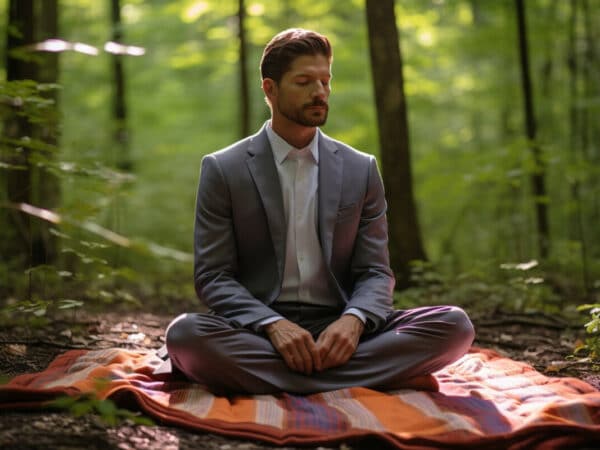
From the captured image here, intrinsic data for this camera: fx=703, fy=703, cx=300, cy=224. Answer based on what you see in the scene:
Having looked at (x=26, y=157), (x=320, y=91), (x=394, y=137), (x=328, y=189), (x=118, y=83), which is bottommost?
(x=328, y=189)

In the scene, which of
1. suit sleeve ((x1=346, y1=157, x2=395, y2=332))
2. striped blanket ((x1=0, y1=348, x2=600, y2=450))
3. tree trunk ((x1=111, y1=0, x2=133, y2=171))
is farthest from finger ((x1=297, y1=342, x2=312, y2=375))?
tree trunk ((x1=111, y1=0, x2=133, y2=171))

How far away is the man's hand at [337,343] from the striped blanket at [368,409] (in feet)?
0.50

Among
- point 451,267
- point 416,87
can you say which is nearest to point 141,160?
point 416,87

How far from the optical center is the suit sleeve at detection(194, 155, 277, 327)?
3510 millimetres

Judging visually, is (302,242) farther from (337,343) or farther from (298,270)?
(337,343)

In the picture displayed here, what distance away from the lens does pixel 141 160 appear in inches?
547

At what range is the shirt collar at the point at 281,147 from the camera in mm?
3844

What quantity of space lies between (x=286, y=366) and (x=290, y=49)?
5.28 ft

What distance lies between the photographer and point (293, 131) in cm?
382

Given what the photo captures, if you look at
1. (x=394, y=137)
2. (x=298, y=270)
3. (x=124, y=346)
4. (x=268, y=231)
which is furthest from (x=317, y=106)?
(x=394, y=137)

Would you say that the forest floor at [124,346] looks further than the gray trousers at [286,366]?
No

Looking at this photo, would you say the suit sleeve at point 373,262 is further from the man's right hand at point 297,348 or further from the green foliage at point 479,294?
the green foliage at point 479,294

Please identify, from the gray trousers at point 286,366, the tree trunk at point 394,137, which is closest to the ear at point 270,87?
the gray trousers at point 286,366

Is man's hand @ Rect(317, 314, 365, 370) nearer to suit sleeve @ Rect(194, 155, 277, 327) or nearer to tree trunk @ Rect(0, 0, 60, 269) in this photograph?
suit sleeve @ Rect(194, 155, 277, 327)
